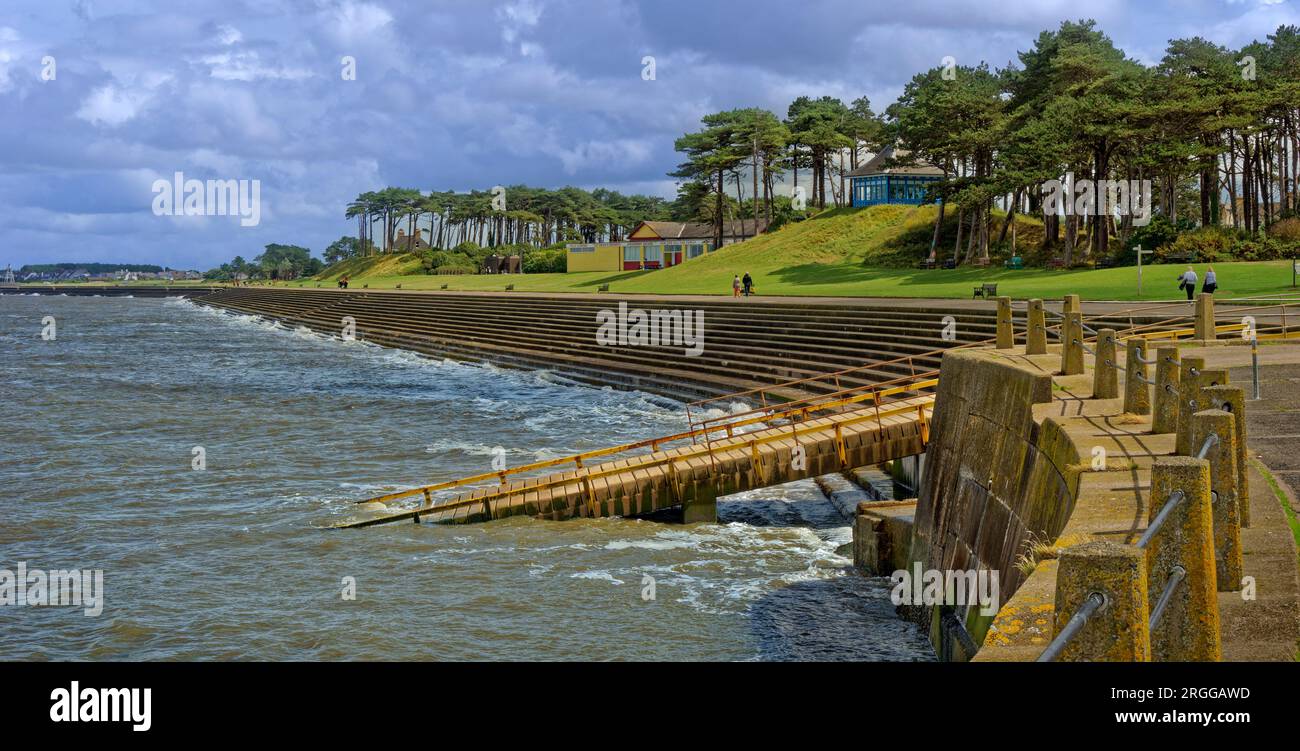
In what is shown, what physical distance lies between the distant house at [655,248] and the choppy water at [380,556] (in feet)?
234

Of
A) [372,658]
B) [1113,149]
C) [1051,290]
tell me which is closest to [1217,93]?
[1113,149]

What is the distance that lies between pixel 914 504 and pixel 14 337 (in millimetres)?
83959

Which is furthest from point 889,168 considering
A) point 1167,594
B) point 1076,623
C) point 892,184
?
point 1076,623

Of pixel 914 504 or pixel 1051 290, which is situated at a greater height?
pixel 1051 290

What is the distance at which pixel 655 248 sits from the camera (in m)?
108

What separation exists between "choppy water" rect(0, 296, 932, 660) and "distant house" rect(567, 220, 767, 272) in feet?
234

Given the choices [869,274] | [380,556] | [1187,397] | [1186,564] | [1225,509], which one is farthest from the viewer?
[869,274]

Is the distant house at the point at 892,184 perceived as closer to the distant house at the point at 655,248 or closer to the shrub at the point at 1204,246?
the distant house at the point at 655,248

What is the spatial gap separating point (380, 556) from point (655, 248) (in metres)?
91.0

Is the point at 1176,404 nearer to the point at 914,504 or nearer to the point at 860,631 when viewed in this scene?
the point at 860,631

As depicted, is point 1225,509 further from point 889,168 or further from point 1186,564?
point 889,168

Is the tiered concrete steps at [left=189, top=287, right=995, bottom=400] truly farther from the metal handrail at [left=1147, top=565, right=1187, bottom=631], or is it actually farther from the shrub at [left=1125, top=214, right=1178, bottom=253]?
the metal handrail at [left=1147, top=565, right=1187, bottom=631]

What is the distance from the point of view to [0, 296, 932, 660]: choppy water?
14086 mm

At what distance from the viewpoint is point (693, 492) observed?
2052 centimetres
